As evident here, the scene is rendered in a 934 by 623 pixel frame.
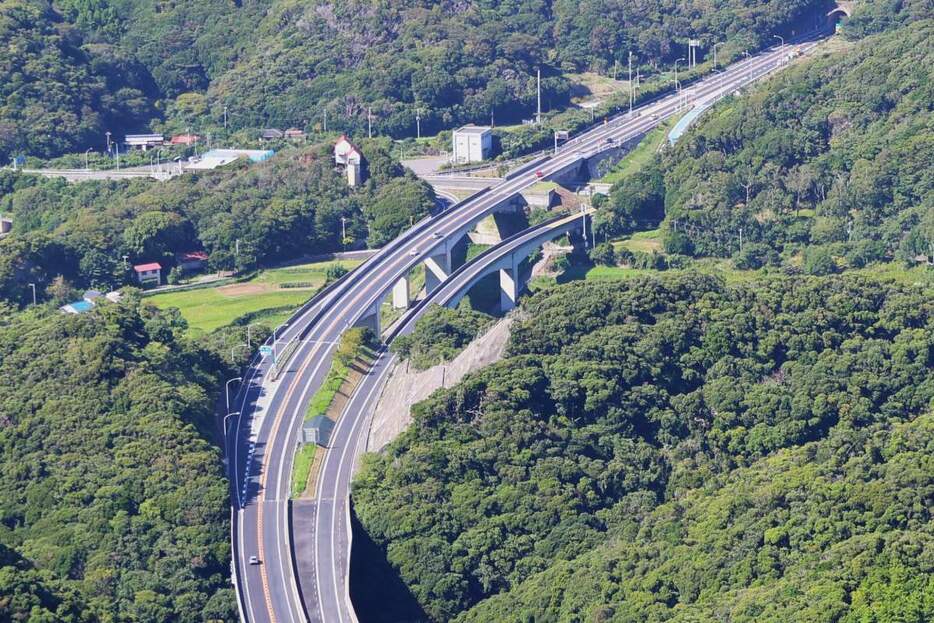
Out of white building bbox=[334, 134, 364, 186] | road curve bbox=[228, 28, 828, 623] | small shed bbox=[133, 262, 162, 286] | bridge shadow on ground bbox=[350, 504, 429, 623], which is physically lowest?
bridge shadow on ground bbox=[350, 504, 429, 623]

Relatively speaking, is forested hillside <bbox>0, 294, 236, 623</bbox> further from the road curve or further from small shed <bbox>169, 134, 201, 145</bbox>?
small shed <bbox>169, 134, 201, 145</bbox>

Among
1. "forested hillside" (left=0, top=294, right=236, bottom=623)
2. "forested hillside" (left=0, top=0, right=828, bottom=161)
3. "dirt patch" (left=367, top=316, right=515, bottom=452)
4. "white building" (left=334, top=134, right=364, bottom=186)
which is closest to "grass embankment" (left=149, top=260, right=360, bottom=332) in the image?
"white building" (left=334, top=134, right=364, bottom=186)

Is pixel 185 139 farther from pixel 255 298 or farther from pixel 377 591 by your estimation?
pixel 377 591

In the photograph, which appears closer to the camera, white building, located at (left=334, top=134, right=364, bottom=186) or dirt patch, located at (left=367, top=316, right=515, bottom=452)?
dirt patch, located at (left=367, top=316, right=515, bottom=452)

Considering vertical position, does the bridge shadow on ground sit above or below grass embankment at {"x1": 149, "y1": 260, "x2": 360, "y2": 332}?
below

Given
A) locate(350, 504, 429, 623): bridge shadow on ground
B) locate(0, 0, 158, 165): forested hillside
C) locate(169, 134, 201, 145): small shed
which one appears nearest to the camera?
locate(350, 504, 429, 623): bridge shadow on ground

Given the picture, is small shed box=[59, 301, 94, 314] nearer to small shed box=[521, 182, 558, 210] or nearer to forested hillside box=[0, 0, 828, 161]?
small shed box=[521, 182, 558, 210]

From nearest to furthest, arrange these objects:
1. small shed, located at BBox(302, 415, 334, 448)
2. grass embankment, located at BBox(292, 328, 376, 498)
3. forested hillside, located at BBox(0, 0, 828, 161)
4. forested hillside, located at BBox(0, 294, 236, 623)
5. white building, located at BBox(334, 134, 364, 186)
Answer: forested hillside, located at BBox(0, 294, 236, 623) → grass embankment, located at BBox(292, 328, 376, 498) → small shed, located at BBox(302, 415, 334, 448) → white building, located at BBox(334, 134, 364, 186) → forested hillside, located at BBox(0, 0, 828, 161)

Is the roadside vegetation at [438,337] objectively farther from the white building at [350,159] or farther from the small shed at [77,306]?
the white building at [350,159]

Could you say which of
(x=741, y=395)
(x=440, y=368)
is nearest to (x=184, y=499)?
(x=440, y=368)
